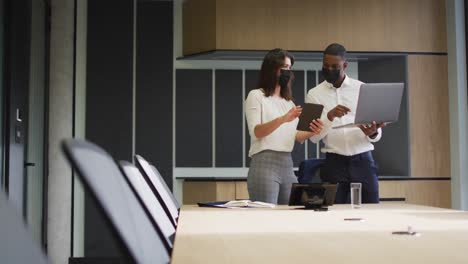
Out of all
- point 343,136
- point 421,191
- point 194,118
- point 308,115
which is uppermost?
point 194,118

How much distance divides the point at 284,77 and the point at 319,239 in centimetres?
214

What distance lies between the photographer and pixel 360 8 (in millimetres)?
6480

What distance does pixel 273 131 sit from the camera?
12.1 feet

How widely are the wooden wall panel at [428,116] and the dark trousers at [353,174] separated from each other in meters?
2.68

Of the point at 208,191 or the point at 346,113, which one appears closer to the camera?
the point at 346,113

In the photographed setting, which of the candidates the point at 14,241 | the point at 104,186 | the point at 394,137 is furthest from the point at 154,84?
the point at 14,241

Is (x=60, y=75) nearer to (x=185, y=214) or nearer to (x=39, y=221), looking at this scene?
(x=39, y=221)

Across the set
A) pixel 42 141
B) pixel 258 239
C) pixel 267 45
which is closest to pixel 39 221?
pixel 42 141

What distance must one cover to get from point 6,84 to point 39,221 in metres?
1.79

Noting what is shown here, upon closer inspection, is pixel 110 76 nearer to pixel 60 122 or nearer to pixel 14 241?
pixel 60 122

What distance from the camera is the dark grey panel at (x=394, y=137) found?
6383 millimetres

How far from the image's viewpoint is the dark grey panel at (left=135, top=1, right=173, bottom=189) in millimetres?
6625

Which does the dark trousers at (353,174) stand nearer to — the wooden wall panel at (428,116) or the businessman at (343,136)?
the businessman at (343,136)

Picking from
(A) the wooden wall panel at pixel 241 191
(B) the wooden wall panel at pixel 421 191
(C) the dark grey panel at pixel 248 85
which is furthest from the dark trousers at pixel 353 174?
(C) the dark grey panel at pixel 248 85
